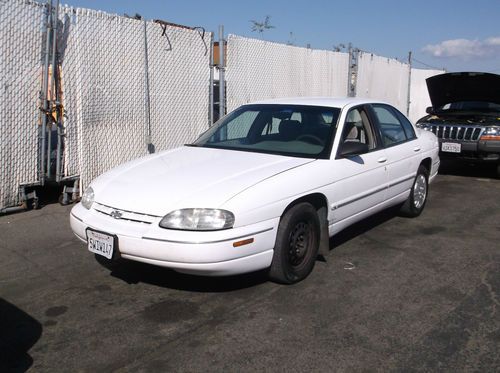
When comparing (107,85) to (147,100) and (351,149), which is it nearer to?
(147,100)

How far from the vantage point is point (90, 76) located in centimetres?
698

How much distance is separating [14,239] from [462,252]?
4.57m

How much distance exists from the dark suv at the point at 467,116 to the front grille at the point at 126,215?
23.9 feet

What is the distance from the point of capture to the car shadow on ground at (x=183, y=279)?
427 cm

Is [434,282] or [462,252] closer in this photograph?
[434,282]

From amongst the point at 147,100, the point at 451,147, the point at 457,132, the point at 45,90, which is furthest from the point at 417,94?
the point at 45,90

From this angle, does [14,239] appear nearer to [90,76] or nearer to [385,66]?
[90,76]

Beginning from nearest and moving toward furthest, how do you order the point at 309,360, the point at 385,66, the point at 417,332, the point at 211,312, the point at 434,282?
the point at 309,360, the point at 417,332, the point at 211,312, the point at 434,282, the point at 385,66

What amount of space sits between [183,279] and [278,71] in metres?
6.42

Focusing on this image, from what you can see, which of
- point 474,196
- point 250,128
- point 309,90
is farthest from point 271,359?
point 309,90

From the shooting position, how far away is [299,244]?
14.2 feet

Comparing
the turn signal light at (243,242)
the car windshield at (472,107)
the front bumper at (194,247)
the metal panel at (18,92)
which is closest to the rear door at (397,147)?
the front bumper at (194,247)

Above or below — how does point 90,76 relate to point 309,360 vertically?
above

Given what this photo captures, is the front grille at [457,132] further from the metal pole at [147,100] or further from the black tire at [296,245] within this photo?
the black tire at [296,245]
